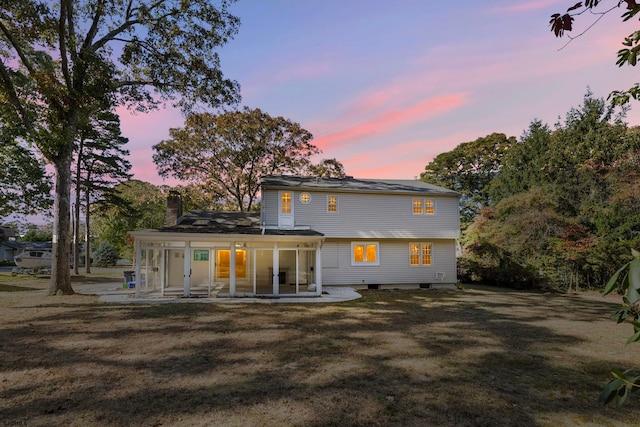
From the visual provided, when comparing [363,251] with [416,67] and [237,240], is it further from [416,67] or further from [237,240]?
[416,67]

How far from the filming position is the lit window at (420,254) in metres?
20.9

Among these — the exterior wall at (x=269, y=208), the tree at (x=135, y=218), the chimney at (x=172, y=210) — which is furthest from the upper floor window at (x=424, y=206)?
the tree at (x=135, y=218)

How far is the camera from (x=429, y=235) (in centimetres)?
2069

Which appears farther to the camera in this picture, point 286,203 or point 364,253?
point 364,253

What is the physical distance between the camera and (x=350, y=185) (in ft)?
69.4

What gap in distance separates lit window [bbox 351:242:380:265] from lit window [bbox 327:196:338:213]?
230 centimetres

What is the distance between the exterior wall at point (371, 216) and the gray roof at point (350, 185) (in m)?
0.34

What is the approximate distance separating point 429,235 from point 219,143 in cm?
1917

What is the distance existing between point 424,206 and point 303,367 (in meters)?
16.3

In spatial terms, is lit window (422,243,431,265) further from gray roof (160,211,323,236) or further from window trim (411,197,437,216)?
gray roof (160,211,323,236)

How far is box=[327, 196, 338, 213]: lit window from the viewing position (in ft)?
65.3

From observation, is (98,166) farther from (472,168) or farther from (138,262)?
(472,168)

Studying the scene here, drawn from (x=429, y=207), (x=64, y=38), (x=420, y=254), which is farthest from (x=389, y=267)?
(x=64, y=38)

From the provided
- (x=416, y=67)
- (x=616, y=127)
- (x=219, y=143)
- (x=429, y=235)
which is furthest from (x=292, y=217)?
(x=616, y=127)
